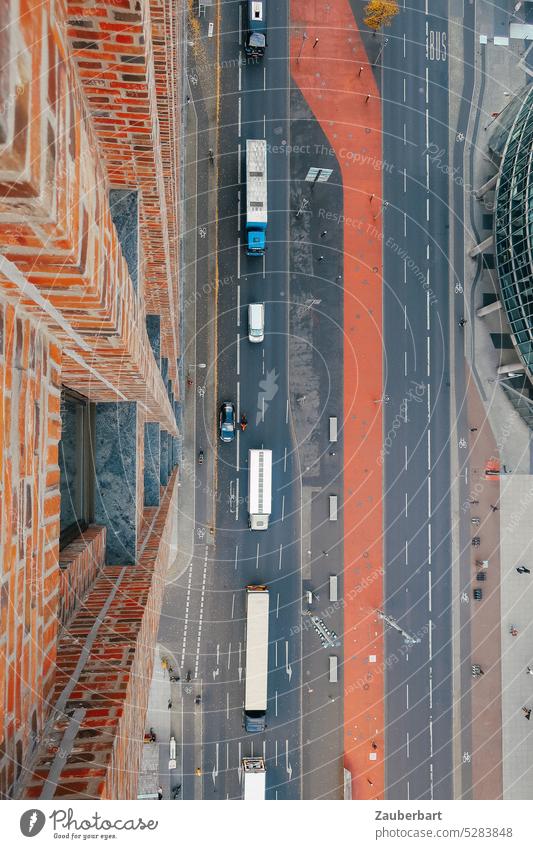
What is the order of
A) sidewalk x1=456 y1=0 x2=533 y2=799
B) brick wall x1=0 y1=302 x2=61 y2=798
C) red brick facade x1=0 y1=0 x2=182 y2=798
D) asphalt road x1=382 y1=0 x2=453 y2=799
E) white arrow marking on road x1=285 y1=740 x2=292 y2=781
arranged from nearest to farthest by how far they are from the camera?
red brick facade x1=0 y1=0 x2=182 y2=798 → brick wall x1=0 y1=302 x2=61 y2=798 → white arrow marking on road x1=285 y1=740 x2=292 y2=781 → asphalt road x1=382 y1=0 x2=453 y2=799 → sidewalk x1=456 y1=0 x2=533 y2=799

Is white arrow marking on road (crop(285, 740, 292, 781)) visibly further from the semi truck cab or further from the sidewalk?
the semi truck cab

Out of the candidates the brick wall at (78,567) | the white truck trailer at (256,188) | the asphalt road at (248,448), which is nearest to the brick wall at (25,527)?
the brick wall at (78,567)

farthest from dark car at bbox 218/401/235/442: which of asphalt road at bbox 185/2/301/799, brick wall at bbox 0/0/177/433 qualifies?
brick wall at bbox 0/0/177/433

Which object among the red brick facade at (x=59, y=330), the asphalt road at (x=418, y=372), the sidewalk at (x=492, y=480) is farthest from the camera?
the sidewalk at (x=492, y=480)

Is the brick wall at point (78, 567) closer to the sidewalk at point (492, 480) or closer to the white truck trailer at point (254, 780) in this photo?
the white truck trailer at point (254, 780)

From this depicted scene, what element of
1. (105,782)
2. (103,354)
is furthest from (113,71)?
(105,782)
